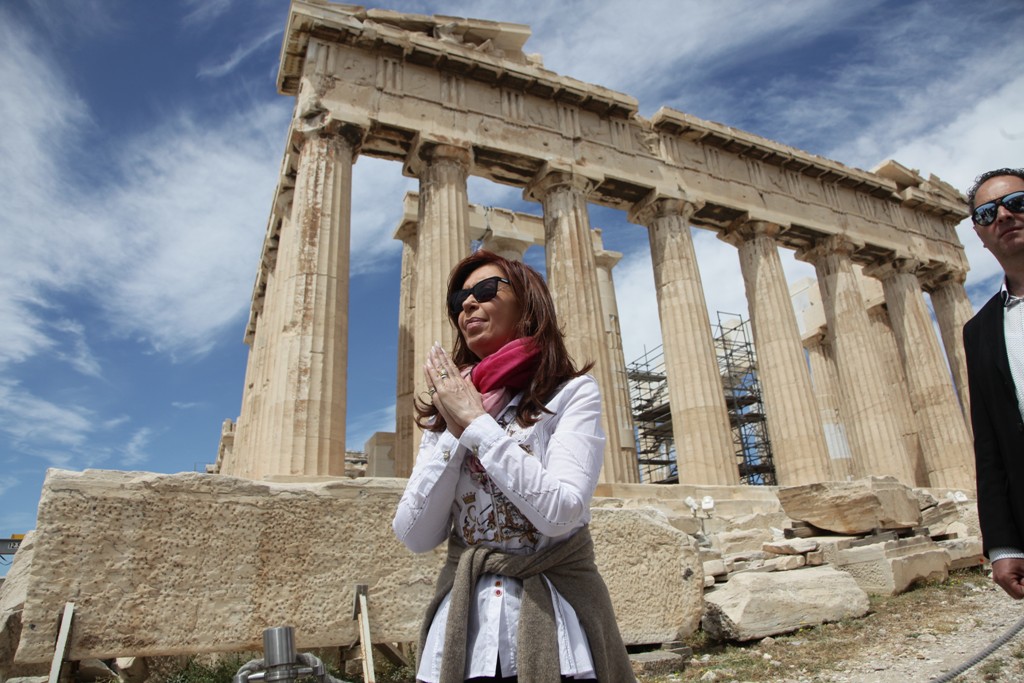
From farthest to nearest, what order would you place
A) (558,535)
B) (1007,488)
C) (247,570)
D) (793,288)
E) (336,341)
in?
1. (793,288)
2. (336,341)
3. (247,570)
4. (1007,488)
5. (558,535)

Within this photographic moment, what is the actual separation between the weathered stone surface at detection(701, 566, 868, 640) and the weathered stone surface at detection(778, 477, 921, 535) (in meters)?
2.42

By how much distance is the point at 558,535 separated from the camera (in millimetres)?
1819

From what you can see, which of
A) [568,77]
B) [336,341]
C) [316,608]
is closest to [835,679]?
[316,608]

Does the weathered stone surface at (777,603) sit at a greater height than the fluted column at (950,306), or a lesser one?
lesser

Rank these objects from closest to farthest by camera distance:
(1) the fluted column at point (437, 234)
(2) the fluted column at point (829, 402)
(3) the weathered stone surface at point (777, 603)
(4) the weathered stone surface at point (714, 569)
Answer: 1. (3) the weathered stone surface at point (777, 603)
2. (4) the weathered stone surface at point (714, 569)
3. (1) the fluted column at point (437, 234)
4. (2) the fluted column at point (829, 402)

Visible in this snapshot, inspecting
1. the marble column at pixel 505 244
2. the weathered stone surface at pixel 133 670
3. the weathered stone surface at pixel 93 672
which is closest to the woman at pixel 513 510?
the weathered stone surface at pixel 133 670

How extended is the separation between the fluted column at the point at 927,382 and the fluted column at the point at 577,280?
37.3ft

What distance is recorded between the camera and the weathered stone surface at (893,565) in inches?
325

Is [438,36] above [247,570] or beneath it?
above

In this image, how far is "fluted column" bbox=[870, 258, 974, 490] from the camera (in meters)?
20.1

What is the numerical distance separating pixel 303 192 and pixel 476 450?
41.1 feet

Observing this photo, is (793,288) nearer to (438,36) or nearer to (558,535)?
(438,36)

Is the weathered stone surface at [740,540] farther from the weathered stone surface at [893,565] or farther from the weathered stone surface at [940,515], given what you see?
the weathered stone surface at [940,515]

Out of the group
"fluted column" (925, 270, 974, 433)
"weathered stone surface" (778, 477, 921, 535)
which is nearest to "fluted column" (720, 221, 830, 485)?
"weathered stone surface" (778, 477, 921, 535)
